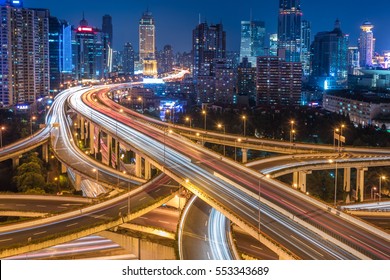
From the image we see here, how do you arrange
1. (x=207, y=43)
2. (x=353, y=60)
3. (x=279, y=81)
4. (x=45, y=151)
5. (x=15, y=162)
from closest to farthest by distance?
(x=15, y=162), (x=45, y=151), (x=279, y=81), (x=207, y=43), (x=353, y=60)

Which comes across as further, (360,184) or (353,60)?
(353,60)

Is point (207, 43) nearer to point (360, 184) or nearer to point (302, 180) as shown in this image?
point (360, 184)

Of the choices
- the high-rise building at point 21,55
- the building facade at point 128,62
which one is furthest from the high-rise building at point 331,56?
the high-rise building at point 21,55

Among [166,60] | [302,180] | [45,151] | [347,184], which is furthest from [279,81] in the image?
[302,180]

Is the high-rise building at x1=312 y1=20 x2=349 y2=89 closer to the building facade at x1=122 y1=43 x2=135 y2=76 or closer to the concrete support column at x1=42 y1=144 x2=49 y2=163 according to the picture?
the building facade at x1=122 y1=43 x2=135 y2=76

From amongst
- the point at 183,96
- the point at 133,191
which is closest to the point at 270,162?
the point at 133,191

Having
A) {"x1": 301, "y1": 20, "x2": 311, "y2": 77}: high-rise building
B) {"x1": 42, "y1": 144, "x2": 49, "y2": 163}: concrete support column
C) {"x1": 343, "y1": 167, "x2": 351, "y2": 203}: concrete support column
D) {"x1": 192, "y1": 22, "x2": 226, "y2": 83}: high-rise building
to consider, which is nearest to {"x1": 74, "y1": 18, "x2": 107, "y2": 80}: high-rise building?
{"x1": 192, "y1": 22, "x2": 226, "y2": 83}: high-rise building
